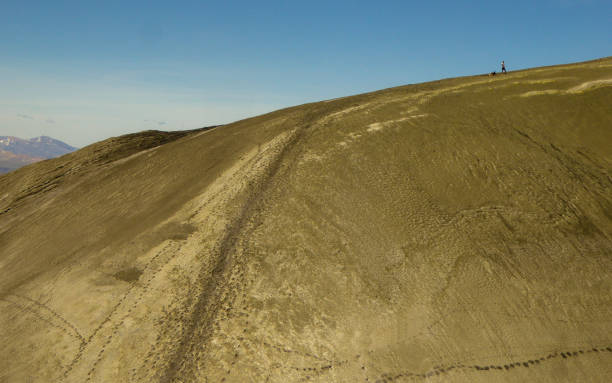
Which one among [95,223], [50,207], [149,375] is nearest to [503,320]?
[149,375]

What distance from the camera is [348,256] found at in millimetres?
13000

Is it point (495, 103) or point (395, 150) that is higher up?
point (495, 103)

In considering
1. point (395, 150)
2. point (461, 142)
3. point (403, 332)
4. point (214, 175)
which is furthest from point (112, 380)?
point (461, 142)

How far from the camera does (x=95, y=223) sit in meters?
17.9

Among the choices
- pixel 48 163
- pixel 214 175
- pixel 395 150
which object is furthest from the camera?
pixel 48 163

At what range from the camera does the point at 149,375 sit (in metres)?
9.80

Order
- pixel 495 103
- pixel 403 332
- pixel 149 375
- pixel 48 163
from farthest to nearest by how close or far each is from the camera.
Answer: pixel 48 163, pixel 495 103, pixel 403 332, pixel 149 375

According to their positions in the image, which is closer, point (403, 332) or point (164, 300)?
point (403, 332)

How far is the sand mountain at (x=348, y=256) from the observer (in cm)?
1031

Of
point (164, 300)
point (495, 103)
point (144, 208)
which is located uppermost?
point (495, 103)

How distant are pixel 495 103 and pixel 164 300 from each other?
19.8 meters

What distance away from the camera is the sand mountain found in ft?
33.8

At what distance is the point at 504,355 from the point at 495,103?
15.1 meters

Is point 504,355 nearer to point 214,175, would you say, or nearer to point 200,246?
point 200,246
